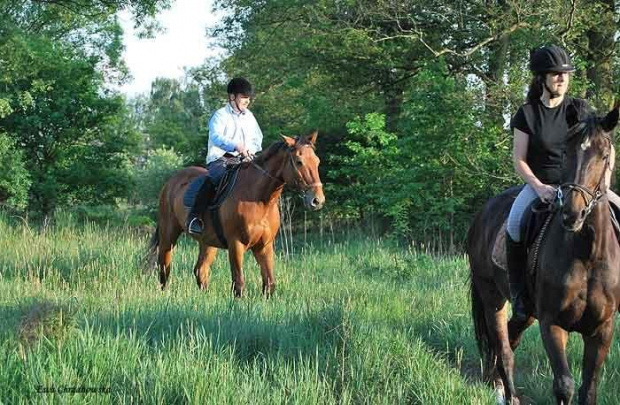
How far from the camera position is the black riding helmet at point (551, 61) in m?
4.85

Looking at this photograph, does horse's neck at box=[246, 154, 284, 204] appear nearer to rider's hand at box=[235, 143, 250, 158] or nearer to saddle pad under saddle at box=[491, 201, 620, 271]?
rider's hand at box=[235, 143, 250, 158]

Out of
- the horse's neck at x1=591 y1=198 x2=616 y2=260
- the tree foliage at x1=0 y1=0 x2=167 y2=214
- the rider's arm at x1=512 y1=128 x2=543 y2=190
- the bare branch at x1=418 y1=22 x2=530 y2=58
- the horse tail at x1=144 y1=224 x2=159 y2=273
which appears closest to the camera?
the horse's neck at x1=591 y1=198 x2=616 y2=260

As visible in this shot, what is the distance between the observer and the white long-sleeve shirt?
9.37 meters

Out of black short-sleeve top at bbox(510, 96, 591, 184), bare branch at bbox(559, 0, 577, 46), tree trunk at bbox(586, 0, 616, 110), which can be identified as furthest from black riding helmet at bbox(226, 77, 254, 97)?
tree trunk at bbox(586, 0, 616, 110)

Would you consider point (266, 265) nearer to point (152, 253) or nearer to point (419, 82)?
point (152, 253)

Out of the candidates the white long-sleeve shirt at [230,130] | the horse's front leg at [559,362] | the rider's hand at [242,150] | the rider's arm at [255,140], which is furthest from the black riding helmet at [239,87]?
the horse's front leg at [559,362]

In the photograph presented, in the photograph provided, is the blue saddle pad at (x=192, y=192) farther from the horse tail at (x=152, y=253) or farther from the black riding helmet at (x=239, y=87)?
the black riding helmet at (x=239, y=87)

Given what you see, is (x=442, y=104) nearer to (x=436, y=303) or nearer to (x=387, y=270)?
(x=387, y=270)

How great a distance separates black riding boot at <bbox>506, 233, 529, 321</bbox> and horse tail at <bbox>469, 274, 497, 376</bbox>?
0.74 metres

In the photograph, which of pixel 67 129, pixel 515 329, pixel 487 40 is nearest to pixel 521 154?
pixel 515 329

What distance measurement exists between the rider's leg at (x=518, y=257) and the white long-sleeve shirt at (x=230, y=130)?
5021mm

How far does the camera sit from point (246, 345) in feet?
18.4

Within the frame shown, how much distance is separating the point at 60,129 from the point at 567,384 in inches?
800

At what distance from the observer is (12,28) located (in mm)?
16375
